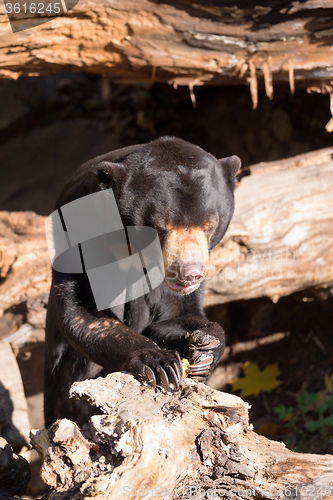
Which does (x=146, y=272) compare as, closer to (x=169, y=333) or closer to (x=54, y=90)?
(x=169, y=333)

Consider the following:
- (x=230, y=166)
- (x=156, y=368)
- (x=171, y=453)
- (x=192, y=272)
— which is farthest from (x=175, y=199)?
(x=171, y=453)

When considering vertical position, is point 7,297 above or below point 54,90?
below

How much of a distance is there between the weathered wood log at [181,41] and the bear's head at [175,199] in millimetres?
1566

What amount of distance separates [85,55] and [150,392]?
2.97 meters

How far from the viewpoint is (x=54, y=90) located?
24.5ft

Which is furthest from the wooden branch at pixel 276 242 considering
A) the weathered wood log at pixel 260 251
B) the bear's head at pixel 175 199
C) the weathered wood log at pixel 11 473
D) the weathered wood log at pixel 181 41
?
the weathered wood log at pixel 11 473

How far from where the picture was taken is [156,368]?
2.08 metres

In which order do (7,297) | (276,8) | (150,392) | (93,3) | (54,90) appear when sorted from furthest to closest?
(54,90) < (7,297) < (276,8) < (93,3) < (150,392)

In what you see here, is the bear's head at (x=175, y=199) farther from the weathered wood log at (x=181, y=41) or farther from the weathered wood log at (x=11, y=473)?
the weathered wood log at (x=181, y=41)

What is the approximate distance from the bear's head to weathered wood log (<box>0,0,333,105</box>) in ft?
5.14

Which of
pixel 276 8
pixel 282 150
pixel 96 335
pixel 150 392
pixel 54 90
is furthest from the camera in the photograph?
pixel 54 90

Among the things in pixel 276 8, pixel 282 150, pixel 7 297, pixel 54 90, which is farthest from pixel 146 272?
pixel 54 90

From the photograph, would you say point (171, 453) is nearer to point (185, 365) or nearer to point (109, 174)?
point (185, 365)

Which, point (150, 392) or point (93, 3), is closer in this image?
point (150, 392)
